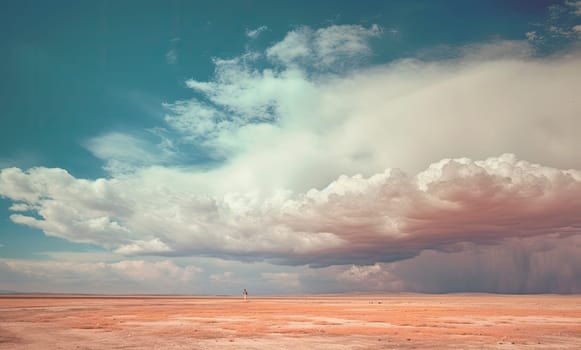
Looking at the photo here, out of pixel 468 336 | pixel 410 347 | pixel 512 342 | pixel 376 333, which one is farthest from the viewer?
pixel 376 333

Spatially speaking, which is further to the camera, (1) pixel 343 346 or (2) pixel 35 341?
(2) pixel 35 341

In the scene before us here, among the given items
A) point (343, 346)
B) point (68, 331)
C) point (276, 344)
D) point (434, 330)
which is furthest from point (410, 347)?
point (68, 331)

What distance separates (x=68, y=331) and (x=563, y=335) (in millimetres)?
40316

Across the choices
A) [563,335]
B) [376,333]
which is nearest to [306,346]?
[376,333]

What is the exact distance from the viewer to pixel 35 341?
30.8m

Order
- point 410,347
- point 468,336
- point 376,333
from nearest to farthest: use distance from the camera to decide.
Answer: point 410,347 → point 468,336 → point 376,333

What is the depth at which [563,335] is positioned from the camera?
113 feet

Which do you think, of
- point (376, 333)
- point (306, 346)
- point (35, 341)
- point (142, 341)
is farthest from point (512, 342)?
point (35, 341)

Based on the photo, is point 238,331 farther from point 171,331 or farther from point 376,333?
point 376,333

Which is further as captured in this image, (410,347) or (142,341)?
(142,341)

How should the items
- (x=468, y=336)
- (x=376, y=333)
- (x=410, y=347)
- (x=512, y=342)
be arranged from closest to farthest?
(x=410, y=347) → (x=512, y=342) → (x=468, y=336) → (x=376, y=333)

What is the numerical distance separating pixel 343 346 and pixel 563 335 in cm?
1890

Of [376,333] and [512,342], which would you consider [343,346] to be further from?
[512,342]

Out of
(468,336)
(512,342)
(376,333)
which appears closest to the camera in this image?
(512,342)
